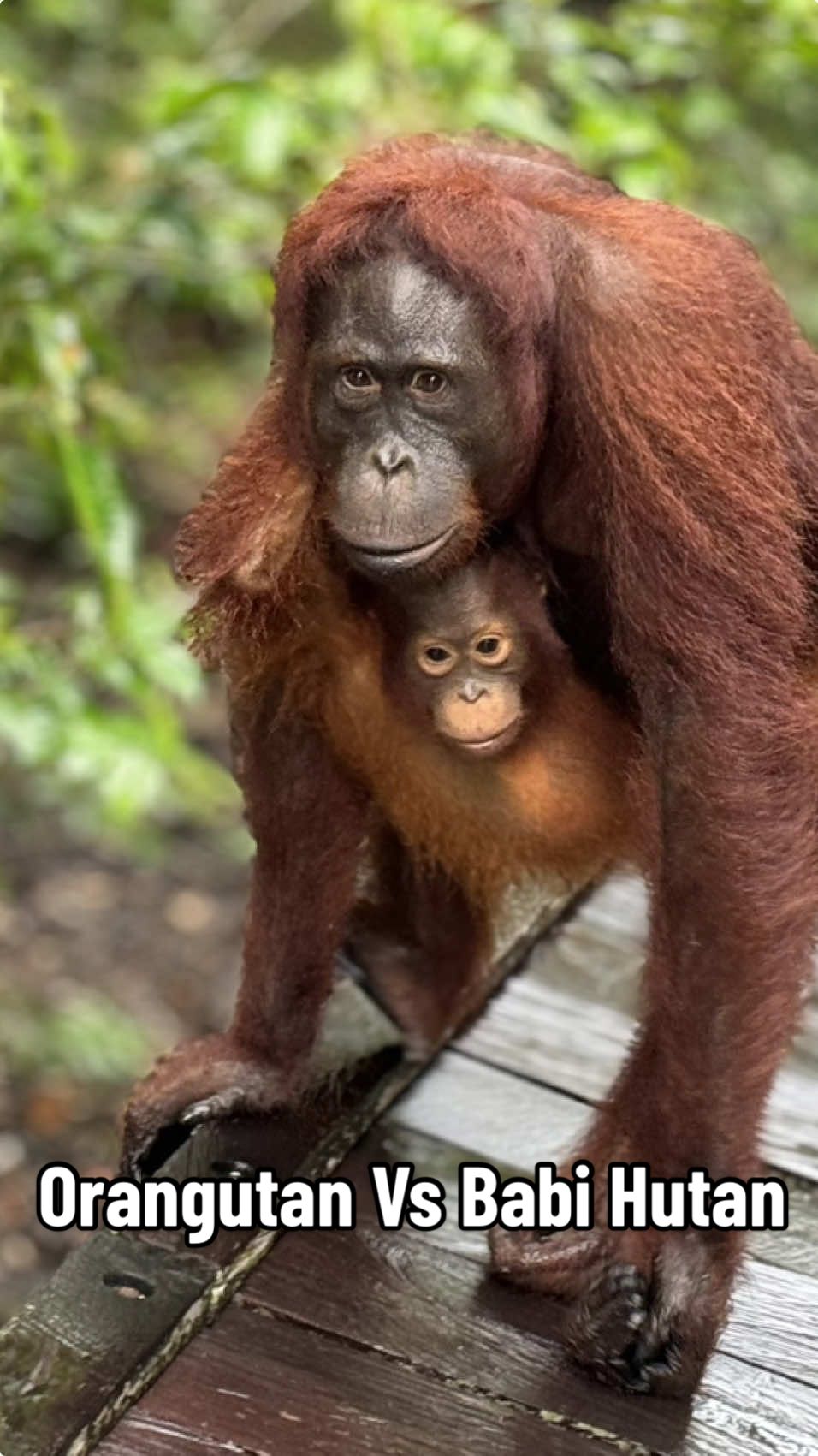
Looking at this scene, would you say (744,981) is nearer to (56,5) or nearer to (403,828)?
(403,828)

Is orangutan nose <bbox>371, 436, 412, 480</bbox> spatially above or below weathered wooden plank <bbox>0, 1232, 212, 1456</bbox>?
above

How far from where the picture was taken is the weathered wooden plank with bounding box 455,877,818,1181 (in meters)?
3.30

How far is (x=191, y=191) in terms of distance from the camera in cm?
459

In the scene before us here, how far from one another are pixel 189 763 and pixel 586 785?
1746 millimetres

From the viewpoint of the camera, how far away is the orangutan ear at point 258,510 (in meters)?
2.66

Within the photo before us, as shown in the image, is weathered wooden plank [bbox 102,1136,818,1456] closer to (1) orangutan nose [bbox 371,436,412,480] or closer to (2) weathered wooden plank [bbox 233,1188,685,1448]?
(2) weathered wooden plank [bbox 233,1188,685,1448]

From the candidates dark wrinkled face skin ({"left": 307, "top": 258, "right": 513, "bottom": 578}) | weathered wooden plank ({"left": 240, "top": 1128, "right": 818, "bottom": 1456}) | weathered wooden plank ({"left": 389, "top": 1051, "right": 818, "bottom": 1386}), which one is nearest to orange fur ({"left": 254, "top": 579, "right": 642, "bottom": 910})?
dark wrinkled face skin ({"left": 307, "top": 258, "right": 513, "bottom": 578})

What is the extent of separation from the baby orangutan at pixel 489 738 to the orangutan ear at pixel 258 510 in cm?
22

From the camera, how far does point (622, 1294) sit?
265cm

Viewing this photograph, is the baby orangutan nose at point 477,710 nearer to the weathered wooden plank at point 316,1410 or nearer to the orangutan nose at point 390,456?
the orangutan nose at point 390,456

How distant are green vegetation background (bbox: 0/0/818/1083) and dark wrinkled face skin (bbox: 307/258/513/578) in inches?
51.1

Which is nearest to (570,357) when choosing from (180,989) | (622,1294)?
(622,1294)

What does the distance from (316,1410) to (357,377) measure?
56.2 inches

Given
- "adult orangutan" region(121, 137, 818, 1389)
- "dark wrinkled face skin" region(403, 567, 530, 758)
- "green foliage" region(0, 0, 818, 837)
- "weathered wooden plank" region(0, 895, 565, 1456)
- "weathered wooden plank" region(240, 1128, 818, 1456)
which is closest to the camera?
"adult orangutan" region(121, 137, 818, 1389)
